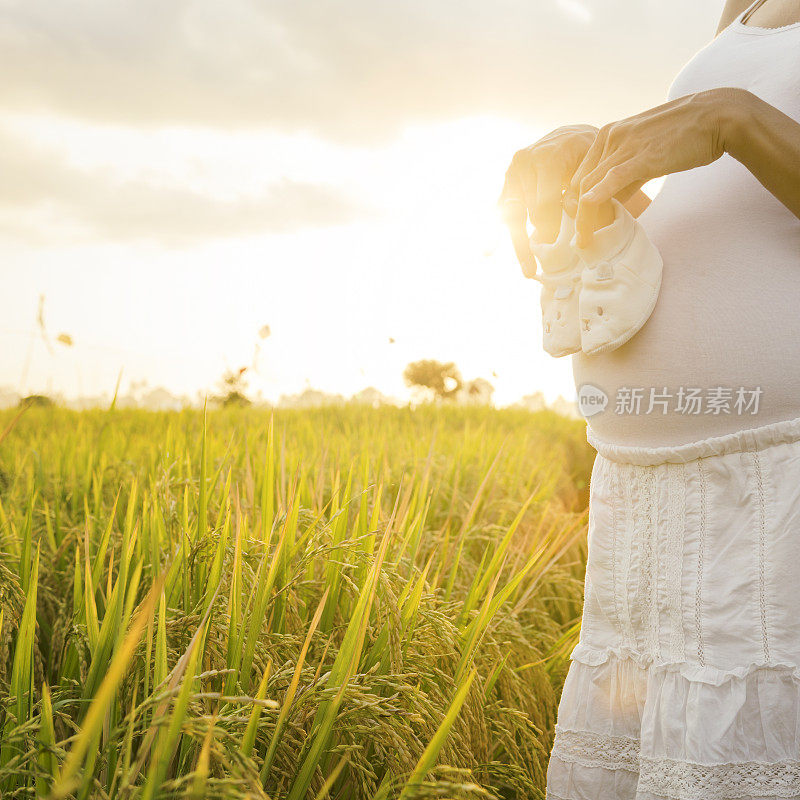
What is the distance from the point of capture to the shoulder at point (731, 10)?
147 cm

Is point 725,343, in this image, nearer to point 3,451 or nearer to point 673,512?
point 673,512

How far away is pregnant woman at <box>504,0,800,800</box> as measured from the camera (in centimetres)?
108

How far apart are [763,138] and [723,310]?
9.9 inches

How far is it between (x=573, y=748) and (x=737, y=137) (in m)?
1.02

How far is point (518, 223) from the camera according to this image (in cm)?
133

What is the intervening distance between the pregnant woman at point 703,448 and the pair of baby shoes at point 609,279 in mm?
29

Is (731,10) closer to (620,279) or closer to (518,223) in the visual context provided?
(518,223)

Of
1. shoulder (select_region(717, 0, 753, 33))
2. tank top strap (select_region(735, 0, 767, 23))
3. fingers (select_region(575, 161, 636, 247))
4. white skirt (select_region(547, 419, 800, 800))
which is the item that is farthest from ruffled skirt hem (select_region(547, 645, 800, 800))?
shoulder (select_region(717, 0, 753, 33))

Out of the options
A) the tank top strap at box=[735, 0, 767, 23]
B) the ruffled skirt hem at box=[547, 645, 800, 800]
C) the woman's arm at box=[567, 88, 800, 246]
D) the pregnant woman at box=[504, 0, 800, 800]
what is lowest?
the ruffled skirt hem at box=[547, 645, 800, 800]

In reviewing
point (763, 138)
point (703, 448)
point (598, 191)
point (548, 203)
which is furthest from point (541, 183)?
point (703, 448)

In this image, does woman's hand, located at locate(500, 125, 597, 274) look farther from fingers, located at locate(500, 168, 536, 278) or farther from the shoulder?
the shoulder

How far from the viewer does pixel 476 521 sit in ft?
10.2

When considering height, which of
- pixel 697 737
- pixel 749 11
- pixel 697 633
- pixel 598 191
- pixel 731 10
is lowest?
pixel 697 737

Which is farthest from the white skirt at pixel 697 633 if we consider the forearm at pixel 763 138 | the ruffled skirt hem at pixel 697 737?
the forearm at pixel 763 138
